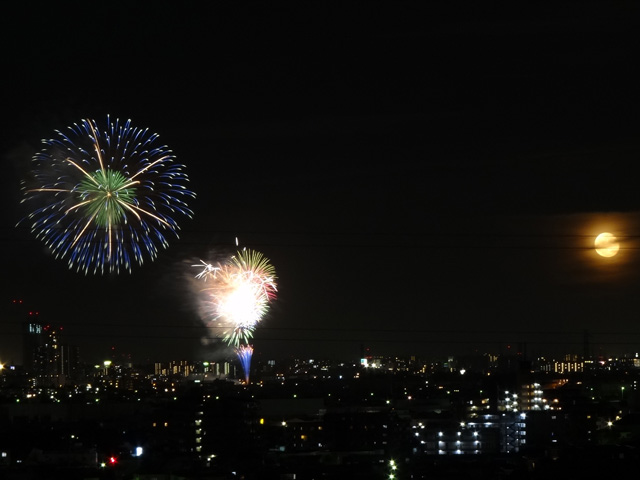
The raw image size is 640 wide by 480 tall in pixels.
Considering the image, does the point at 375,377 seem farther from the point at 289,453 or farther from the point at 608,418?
the point at 289,453

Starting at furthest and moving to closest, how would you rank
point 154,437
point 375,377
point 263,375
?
point 263,375
point 375,377
point 154,437

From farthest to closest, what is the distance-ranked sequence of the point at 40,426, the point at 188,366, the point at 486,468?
the point at 188,366, the point at 40,426, the point at 486,468

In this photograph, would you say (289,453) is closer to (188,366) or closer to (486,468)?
(486,468)

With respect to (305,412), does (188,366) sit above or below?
above

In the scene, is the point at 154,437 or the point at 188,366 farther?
the point at 188,366

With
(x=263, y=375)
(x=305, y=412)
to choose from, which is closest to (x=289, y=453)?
(x=305, y=412)

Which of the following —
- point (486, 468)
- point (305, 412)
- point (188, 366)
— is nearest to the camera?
point (486, 468)

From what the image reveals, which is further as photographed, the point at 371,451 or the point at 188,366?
the point at 188,366

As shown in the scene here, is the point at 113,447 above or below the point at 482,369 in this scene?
below

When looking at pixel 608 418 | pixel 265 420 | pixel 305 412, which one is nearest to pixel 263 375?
pixel 305 412
